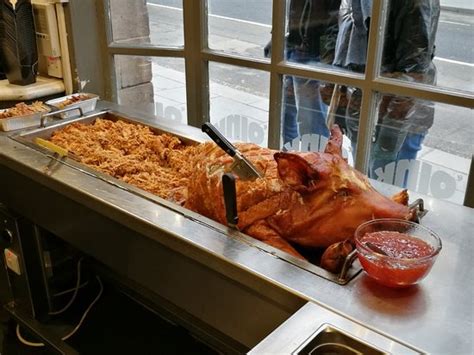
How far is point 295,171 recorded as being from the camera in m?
1.12

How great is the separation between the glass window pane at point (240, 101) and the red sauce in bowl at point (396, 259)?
4.94 feet

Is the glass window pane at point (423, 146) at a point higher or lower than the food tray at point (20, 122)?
lower

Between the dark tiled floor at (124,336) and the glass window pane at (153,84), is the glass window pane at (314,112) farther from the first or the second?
the dark tiled floor at (124,336)

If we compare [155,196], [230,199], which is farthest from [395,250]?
[155,196]

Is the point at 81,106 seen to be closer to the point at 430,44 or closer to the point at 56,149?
the point at 56,149

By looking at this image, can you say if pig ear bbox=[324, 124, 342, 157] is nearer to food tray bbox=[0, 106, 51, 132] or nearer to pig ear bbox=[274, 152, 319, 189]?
pig ear bbox=[274, 152, 319, 189]

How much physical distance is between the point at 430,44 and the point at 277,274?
4.61 feet

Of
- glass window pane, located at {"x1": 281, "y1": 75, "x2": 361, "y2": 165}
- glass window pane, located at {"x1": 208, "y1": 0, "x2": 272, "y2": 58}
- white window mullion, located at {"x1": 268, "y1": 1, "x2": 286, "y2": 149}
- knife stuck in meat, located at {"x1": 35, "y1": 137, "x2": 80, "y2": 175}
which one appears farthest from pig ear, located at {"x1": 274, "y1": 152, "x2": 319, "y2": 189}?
glass window pane, located at {"x1": 208, "y1": 0, "x2": 272, "y2": 58}

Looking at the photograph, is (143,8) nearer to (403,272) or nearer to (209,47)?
(209,47)

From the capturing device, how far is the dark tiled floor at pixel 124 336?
2043 millimetres

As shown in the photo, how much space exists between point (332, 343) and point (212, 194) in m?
0.54

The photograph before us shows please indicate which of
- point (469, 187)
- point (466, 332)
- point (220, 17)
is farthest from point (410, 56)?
point (466, 332)

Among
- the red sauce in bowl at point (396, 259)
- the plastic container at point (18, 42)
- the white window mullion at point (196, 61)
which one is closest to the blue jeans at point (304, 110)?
the white window mullion at point (196, 61)

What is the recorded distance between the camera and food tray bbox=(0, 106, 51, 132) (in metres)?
1.85
